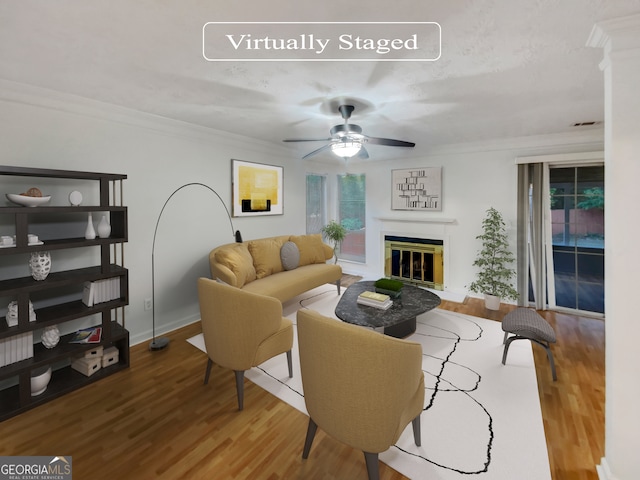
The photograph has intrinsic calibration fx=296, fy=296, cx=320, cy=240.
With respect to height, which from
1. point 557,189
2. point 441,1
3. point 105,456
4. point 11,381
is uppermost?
point 441,1

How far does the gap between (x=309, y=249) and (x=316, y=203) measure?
1.81 metres

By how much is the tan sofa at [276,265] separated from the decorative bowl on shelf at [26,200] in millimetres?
1679

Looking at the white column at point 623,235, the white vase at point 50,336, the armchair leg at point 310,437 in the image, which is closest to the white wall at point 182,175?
the white vase at point 50,336

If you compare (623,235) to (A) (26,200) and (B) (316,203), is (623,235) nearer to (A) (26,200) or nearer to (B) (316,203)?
(A) (26,200)

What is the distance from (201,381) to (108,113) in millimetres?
2662

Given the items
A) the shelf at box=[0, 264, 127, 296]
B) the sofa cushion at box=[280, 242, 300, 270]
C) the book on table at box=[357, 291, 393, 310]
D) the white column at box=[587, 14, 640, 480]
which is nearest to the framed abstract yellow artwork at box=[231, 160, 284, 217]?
the sofa cushion at box=[280, 242, 300, 270]

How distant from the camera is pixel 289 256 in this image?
4.45 m

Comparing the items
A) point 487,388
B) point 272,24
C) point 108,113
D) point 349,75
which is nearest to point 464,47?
point 349,75

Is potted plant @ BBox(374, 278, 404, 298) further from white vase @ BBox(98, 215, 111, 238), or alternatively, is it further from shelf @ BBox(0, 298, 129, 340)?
white vase @ BBox(98, 215, 111, 238)

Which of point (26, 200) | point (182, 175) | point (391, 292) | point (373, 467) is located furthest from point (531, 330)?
point (26, 200)

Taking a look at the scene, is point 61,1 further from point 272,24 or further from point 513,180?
point 513,180

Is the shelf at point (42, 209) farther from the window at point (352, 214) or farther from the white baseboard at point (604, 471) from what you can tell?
the window at point (352, 214)

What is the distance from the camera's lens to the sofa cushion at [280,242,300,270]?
174 inches

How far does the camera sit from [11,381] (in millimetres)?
2436
